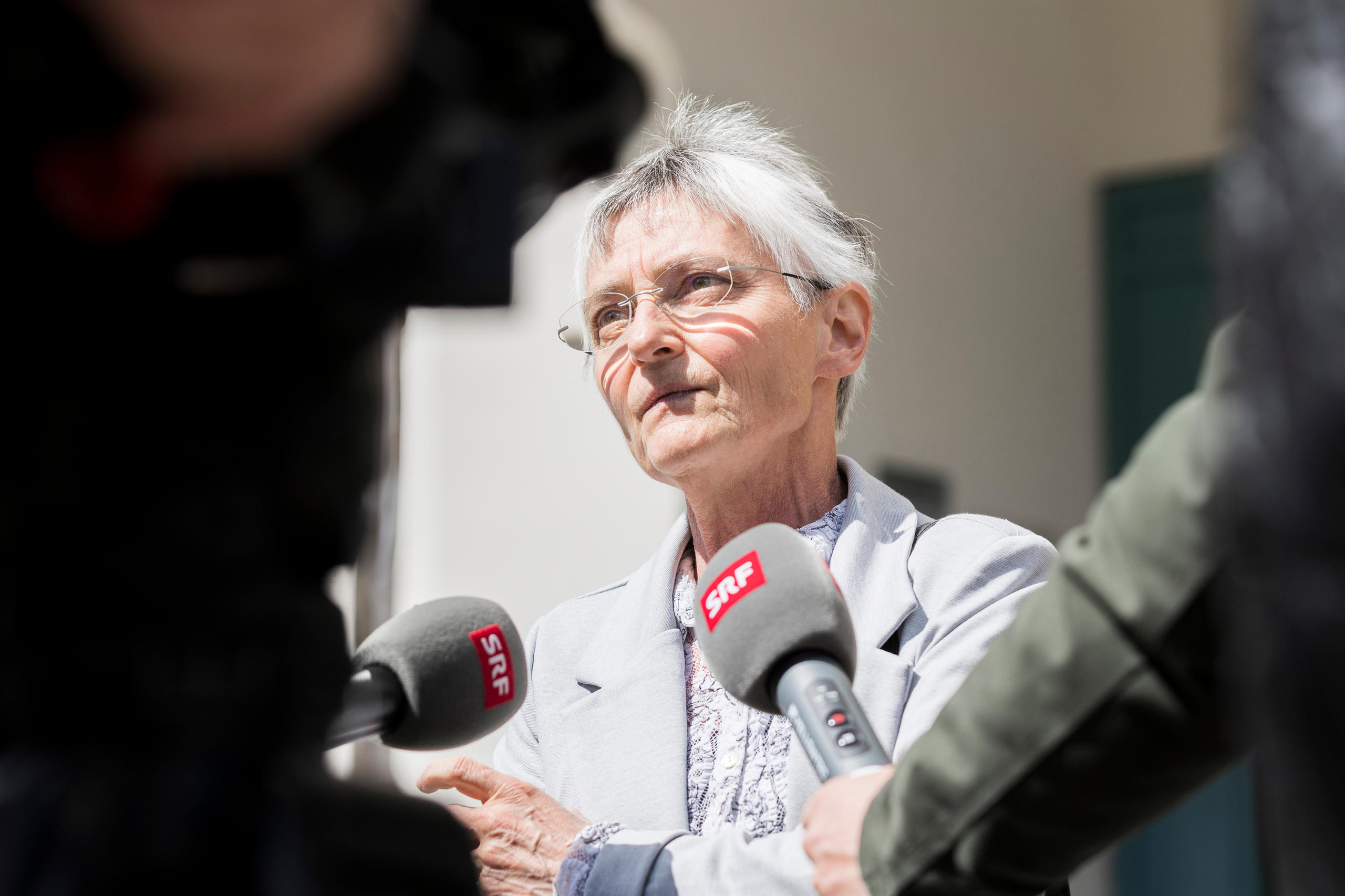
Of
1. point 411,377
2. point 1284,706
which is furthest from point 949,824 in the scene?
point 411,377

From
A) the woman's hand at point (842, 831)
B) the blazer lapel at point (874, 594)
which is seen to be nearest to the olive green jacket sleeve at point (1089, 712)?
the woman's hand at point (842, 831)

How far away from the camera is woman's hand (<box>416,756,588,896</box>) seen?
4.59 ft

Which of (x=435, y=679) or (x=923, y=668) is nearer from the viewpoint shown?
(x=435, y=679)

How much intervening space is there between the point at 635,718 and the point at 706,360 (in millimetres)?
495

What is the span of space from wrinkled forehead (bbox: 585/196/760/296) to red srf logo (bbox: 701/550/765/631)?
2.55ft

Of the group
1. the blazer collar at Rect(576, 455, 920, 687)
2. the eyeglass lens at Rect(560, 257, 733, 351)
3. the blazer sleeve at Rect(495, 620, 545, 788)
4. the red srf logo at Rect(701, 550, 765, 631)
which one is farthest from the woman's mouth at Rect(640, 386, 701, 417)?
the red srf logo at Rect(701, 550, 765, 631)

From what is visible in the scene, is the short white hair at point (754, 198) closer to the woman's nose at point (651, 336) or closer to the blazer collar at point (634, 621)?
the woman's nose at point (651, 336)

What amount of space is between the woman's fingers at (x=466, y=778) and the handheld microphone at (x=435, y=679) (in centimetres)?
45

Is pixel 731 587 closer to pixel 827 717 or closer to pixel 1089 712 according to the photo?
pixel 827 717

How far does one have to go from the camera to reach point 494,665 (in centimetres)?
104

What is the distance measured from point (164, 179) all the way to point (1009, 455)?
4.36 meters

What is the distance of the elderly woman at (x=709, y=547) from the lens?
144 cm

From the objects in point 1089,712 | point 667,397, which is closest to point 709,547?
point 667,397

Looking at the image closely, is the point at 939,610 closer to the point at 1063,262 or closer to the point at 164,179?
the point at 164,179
